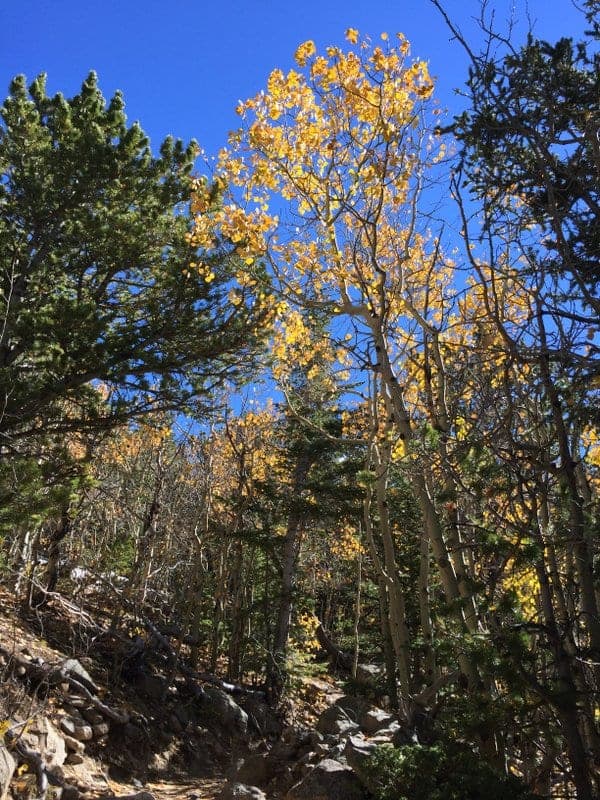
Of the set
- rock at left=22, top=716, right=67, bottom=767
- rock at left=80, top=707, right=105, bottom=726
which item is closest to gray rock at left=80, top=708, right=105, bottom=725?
rock at left=80, top=707, right=105, bottom=726

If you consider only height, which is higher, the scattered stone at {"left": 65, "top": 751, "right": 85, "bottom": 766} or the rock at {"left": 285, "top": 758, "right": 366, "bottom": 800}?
the rock at {"left": 285, "top": 758, "right": 366, "bottom": 800}

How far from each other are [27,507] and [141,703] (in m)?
4.88

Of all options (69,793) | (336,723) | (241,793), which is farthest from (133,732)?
(336,723)

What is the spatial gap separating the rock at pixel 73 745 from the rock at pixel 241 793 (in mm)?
2060

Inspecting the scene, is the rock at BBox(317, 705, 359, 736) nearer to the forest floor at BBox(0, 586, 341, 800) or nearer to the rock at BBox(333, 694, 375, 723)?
the rock at BBox(333, 694, 375, 723)

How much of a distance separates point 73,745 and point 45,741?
2.71 ft

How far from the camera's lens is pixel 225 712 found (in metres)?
11.2

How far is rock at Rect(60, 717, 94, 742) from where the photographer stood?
7645 mm

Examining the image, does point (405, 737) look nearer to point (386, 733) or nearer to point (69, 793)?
point (386, 733)

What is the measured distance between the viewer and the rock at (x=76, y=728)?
25.1ft

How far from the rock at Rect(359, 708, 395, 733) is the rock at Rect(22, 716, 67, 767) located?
414 centimetres

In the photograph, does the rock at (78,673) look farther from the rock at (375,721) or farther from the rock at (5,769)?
the rock at (375,721)

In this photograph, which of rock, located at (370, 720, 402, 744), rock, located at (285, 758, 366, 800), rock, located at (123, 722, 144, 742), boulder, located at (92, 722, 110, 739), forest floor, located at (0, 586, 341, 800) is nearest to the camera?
rock, located at (285, 758, 366, 800)

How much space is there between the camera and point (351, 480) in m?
12.4
